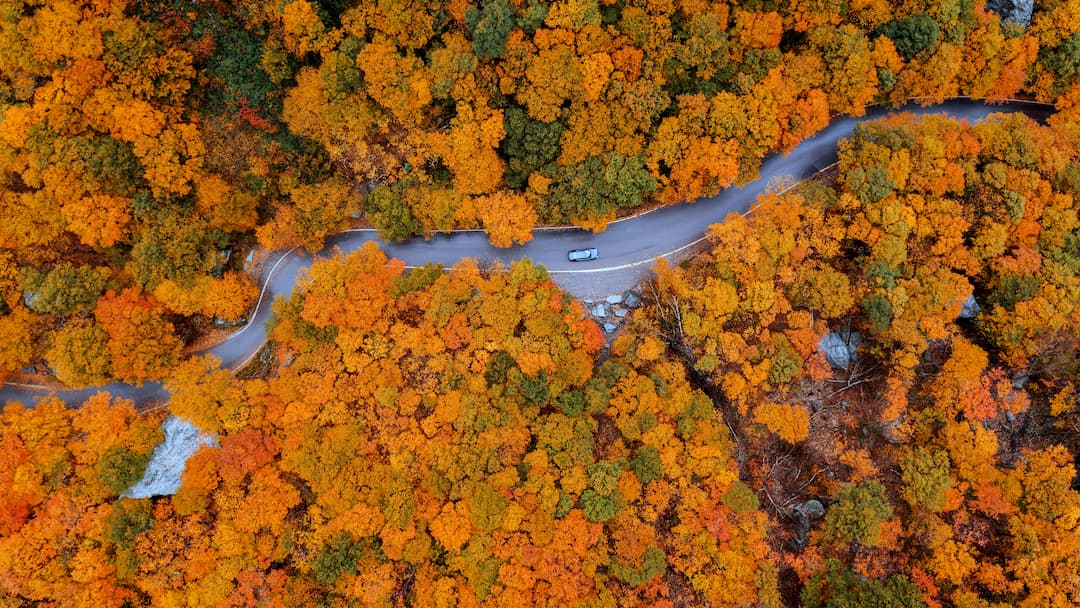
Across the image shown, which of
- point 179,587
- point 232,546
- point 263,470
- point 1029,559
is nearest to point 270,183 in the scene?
point 263,470

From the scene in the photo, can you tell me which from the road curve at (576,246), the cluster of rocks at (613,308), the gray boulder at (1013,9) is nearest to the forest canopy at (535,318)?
the cluster of rocks at (613,308)

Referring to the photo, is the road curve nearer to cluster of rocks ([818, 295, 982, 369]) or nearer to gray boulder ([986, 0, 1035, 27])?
gray boulder ([986, 0, 1035, 27])

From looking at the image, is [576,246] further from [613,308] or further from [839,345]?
[839,345]

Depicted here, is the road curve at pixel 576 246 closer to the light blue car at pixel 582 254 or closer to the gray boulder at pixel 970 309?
the light blue car at pixel 582 254

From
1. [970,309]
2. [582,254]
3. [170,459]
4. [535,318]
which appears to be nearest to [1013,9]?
[970,309]

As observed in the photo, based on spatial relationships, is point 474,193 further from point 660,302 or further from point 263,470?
point 263,470

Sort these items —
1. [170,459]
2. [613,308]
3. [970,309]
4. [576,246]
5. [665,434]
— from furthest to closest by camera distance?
[576,246], [613,308], [970,309], [665,434], [170,459]
